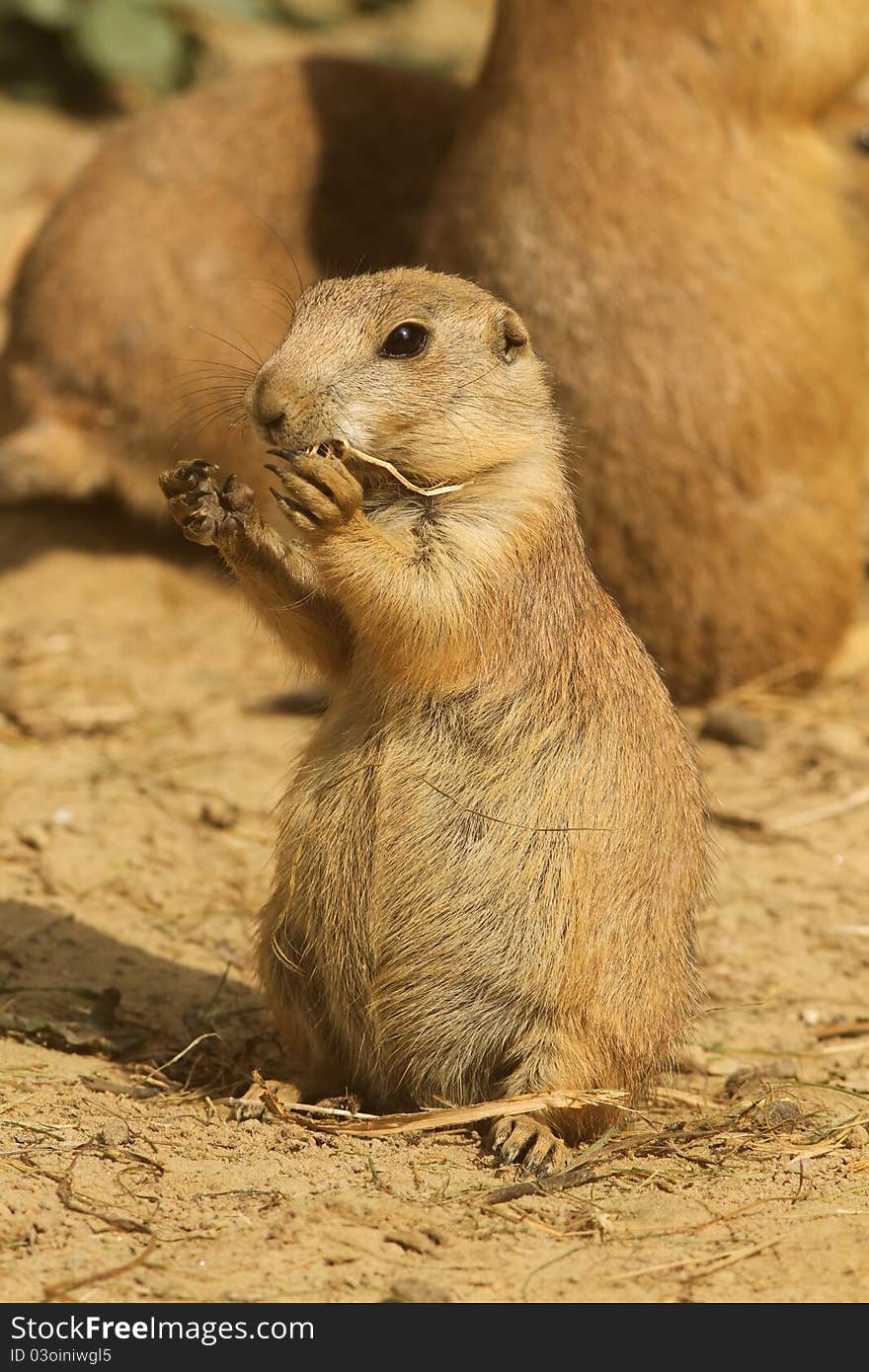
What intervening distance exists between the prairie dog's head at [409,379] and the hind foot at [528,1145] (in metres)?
1.35

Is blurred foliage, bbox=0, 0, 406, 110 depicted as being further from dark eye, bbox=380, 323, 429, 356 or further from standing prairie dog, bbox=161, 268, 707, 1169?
dark eye, bbox=380, 323, 429, 356

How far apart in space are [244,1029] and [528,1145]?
43.4 inches

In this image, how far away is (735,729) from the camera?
20.5 feet

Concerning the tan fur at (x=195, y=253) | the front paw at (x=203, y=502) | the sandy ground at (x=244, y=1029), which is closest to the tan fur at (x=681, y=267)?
the sandy ground at (x=244, y=1029)

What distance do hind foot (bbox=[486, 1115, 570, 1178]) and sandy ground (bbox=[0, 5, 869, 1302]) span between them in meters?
0.05

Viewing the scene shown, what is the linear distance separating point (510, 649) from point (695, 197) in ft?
9.71

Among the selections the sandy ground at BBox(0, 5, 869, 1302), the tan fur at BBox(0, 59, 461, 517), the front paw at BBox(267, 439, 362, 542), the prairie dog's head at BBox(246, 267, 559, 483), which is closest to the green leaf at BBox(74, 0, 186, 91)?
the tan fur at BBox(0, 59, 461, 517)

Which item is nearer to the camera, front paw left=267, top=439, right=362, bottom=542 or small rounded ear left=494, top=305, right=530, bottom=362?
front paw left=267, top=439, right=362, bottom=542

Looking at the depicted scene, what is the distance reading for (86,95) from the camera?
35.9ft

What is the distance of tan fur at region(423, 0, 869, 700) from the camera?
6016 millimetres

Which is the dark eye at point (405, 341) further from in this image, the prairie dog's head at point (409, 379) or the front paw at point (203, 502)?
the front paw at point (203, 502)

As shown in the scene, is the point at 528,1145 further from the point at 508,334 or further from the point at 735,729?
the point at 735,729
